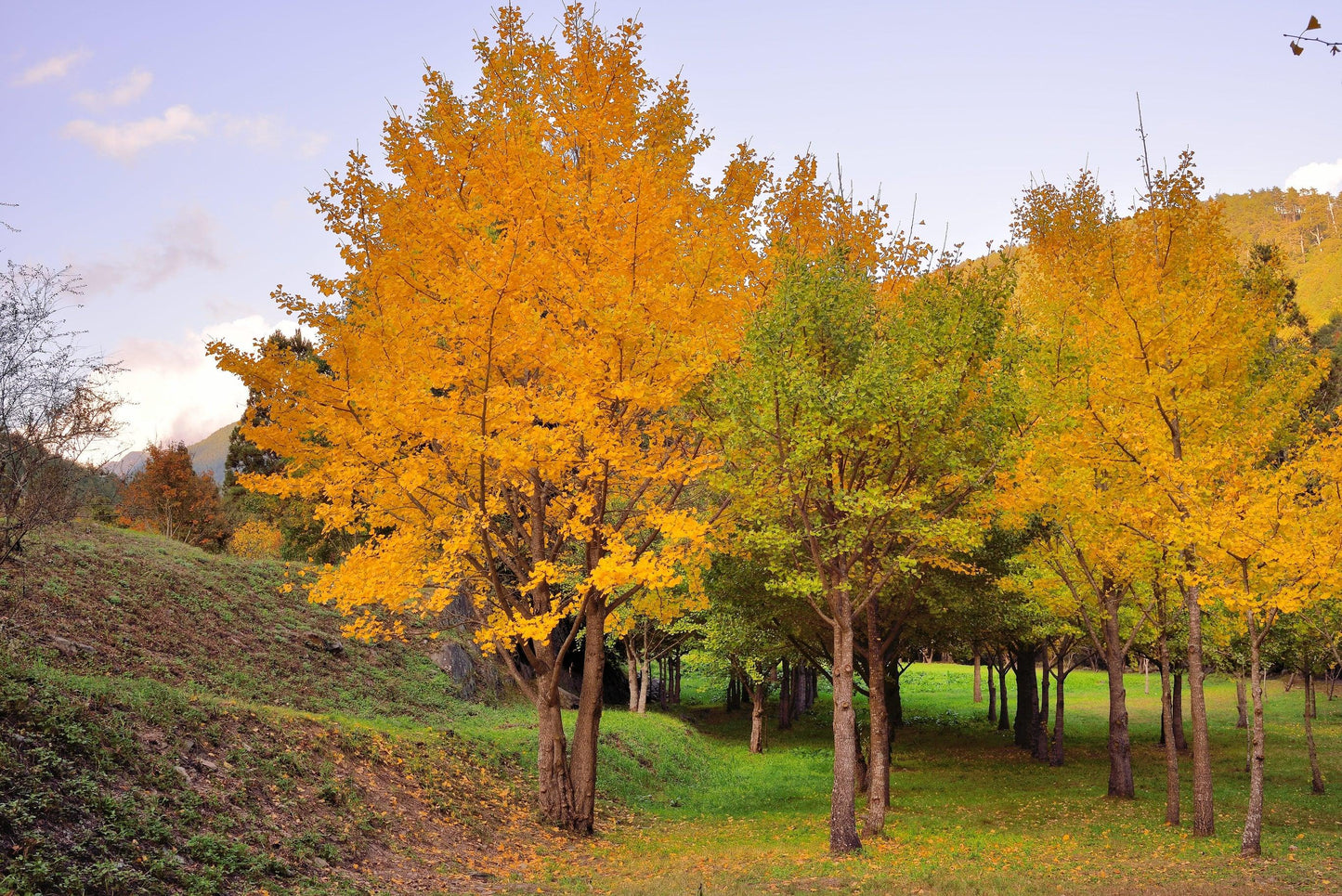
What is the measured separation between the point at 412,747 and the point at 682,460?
22.6 ft

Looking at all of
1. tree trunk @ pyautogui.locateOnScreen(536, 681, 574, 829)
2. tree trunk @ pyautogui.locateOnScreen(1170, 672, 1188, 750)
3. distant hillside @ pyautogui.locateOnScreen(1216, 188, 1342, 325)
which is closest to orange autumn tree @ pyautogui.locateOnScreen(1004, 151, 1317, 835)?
tree trunk @ pyautogui.locateOnScreen(1170, 672, 1188, 750)

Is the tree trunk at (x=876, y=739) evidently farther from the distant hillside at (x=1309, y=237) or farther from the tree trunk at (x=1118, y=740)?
the distant hillside at (x=1309, y=237)

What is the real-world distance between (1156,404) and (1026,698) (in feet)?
57.9

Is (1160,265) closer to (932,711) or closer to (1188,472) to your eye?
(1188,472)

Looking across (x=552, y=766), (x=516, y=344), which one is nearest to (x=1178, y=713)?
(x=552, y=766)

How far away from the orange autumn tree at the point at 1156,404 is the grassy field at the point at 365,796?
14.5ft

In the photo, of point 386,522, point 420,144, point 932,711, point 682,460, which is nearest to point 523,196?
point 420,144

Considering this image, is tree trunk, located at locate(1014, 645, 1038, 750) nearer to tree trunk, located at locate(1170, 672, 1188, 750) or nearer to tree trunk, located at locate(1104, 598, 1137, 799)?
tree trunk, located at locate(1170, 672, 1188, 750)

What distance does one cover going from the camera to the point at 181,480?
36750 millimetres

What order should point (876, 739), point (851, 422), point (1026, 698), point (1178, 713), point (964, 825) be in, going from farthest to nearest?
point (1026, 698)
point (1178, 713)
point (964, 825)
point (876, 739)
point (851, 422)

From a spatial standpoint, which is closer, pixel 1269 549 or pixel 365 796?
pixel 365 796

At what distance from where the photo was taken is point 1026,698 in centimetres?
2852

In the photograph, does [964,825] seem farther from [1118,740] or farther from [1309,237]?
[1309,237]

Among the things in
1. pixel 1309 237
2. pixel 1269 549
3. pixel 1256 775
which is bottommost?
pixel 1256 775
